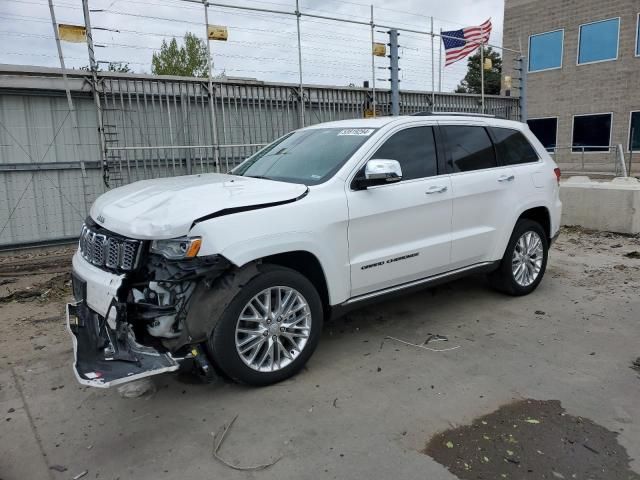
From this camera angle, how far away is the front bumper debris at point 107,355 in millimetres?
2949

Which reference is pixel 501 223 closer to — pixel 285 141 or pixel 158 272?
pixel 285 141

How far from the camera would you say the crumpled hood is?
3.21m

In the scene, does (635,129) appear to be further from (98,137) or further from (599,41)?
(98,137)

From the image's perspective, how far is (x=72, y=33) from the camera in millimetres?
6887

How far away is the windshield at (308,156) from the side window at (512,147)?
5.54 ft

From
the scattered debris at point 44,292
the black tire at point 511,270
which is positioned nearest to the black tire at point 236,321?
the black tire at point 511,270

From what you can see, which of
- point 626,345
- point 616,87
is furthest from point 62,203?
point 616,87

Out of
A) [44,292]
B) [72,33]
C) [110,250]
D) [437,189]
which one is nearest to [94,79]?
[72,33]

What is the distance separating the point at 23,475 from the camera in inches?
110

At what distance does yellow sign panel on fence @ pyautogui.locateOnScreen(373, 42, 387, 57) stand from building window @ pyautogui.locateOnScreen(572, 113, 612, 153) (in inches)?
596

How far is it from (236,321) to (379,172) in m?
→ 1.51

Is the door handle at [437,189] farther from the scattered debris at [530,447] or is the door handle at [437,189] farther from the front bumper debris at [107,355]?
the front bumper debris at [107,355]

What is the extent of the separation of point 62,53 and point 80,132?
4.56 ft

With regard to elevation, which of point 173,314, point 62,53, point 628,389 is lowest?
point 628,389
